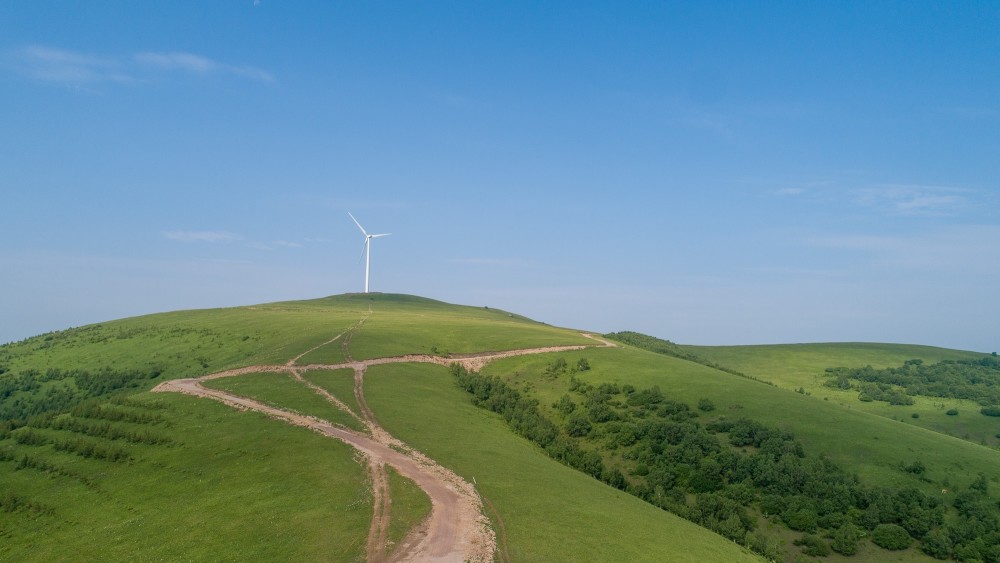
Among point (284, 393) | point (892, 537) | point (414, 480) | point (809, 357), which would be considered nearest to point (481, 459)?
point (414, 480)

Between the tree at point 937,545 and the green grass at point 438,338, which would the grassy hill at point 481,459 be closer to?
the tree at point 937,545

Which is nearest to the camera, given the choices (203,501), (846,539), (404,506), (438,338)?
(404,506)

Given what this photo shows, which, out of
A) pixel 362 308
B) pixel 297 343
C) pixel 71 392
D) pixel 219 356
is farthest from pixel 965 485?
pixel 362 308

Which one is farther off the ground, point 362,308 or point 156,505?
point 362,308

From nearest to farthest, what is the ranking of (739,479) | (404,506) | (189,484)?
(404,506)
(189,484)
(739,479)

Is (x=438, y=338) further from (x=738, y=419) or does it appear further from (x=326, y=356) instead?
(x=738, y=419)

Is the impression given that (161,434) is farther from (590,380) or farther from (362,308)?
(362,308)
